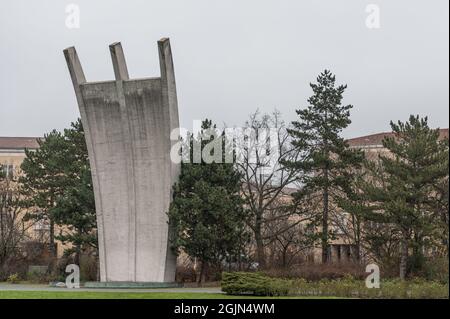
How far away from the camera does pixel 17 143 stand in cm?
6044

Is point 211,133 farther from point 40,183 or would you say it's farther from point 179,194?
point 40,183

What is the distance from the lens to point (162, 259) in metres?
26.9

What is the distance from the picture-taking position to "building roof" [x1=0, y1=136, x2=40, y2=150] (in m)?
58.7

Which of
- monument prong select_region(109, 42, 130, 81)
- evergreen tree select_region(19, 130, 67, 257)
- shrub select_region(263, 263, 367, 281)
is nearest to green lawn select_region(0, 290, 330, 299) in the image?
shrub select_region(263, 263, 367, 281)

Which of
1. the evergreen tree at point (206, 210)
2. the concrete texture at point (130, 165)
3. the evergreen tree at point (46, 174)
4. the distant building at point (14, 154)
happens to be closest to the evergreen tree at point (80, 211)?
the concrete texture at point (130, 165)

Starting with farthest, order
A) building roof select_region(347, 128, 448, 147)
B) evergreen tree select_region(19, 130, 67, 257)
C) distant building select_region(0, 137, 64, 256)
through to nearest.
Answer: distant building select_region(0, 137, 64, 256) < building roof select_region(347, 128, 448, 147) < evergreen tree select_region(19, 130, 67, 257)

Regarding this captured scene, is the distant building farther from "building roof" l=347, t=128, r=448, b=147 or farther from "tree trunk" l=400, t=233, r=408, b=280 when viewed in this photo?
"tree trunk" l=400, t=233, r=408, b=280

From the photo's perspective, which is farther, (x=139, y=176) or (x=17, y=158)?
(x=17, y=158)

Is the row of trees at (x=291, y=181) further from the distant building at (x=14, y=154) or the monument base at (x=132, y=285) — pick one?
the distant building at (x=14, y=154)

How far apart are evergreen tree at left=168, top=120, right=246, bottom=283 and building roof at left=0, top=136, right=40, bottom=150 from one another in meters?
33.3
